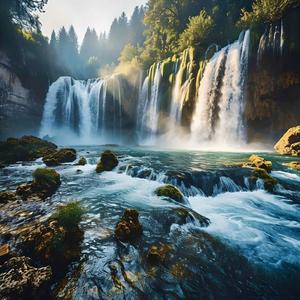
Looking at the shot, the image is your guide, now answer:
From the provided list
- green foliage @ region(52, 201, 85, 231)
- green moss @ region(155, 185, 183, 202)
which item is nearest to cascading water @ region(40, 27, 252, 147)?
green moss @ region(155, 185, 183, 202)

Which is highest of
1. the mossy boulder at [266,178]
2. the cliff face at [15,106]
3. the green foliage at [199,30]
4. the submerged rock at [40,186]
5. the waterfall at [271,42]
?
the green foliage at [199,30]

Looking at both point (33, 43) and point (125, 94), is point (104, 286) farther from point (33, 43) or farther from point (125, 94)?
point (33, 43)

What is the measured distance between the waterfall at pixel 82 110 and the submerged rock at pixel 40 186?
2397 cm

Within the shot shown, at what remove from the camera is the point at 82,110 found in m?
30.8

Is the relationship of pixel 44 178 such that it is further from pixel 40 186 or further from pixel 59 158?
pixel 59 158

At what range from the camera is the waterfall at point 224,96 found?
62.1 ft

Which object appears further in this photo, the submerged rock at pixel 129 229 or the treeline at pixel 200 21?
the treeline at pixel 200 21

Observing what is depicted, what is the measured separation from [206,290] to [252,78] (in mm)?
18843

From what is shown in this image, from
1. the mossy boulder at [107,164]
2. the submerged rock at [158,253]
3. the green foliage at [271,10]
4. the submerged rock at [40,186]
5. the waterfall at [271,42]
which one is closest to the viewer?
the submerged rock at [158,253]

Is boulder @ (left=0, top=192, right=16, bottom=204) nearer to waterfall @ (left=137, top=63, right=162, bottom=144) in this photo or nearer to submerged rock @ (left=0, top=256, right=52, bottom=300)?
submerged rock @ (left=0, top=256, right=52, bottom=300)

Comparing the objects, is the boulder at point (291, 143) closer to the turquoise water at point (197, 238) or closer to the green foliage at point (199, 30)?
the turquoise water at point (197, 238)

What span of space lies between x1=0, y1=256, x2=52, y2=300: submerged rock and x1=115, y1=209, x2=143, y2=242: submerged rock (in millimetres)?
1457

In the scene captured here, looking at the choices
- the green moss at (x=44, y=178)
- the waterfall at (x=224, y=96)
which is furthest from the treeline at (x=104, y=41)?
the green moss at (x=44, y=178)

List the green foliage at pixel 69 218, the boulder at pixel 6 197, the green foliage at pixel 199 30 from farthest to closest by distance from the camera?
the green foliage at pixel 199 30, the boulder at pixel 6 197, the green foliage at pixel 69 218
